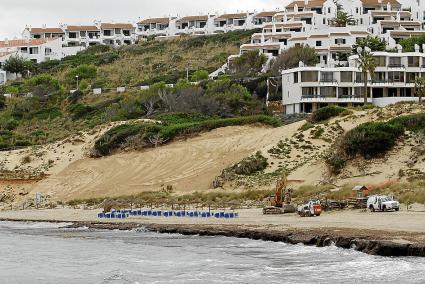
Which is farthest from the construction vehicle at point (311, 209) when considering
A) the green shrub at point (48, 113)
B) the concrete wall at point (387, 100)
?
the green shrub at point (48, 113)

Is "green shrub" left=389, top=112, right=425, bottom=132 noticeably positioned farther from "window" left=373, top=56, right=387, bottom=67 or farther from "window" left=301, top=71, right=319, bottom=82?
"window" left=373, top=56, right=387, bottom=67

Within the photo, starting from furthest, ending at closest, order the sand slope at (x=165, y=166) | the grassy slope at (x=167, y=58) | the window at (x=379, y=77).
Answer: the grassy slope at (x=167, y=58)
the window at (x=379, y=77)
the sand slope at (x=165, y=166)

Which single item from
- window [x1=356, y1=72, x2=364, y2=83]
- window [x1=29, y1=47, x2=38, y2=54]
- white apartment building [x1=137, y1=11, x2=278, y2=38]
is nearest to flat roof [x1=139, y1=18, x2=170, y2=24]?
white apartment building [x1=137, y1=11, x2=278, y2=38]

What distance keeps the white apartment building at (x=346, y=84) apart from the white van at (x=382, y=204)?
129ft

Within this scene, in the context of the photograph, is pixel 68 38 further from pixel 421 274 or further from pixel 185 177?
pixel 421 274

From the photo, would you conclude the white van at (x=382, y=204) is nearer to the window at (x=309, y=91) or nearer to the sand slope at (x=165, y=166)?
the sand slope at (x=165, y=166)

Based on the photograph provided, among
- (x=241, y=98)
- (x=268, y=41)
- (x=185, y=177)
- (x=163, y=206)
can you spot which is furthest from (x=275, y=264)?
(x=268, y=41)

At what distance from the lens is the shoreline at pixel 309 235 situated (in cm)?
2892

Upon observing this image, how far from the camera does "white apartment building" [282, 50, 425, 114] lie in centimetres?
8231

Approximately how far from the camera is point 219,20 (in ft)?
462

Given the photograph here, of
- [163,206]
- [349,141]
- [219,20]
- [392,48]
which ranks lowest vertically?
[163,206]

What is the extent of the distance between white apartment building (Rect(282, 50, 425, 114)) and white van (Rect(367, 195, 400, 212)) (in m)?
39.5

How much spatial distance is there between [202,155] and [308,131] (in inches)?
335

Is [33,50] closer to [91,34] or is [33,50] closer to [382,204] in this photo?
[91,34]
